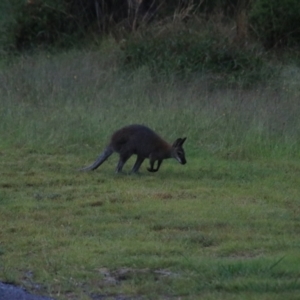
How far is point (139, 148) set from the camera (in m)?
11.6

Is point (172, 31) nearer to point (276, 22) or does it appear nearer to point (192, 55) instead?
point (192, 55)

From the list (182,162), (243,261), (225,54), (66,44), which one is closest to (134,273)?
(243,261)

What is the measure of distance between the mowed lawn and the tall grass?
1.81 ft

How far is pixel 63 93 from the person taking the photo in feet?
51.1

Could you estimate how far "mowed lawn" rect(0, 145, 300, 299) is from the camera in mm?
6684

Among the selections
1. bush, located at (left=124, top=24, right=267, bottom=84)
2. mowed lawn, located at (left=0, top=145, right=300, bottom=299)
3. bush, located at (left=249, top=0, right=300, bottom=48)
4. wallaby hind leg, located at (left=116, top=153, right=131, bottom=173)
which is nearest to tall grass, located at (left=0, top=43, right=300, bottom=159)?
mowed lawn, located at (left=0, top=145, right=300, bottom=299)

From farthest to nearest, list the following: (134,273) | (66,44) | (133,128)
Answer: (66,44)
(133,128)
(134,273)

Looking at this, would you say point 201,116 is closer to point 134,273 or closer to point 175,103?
point 175,103

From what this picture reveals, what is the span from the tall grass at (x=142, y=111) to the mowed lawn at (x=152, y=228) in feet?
1.81

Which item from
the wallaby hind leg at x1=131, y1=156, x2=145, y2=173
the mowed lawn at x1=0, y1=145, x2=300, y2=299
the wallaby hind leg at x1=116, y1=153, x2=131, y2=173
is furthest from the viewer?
the wallaby hind leg at x1=131, y1=156, x2=145, y2=173

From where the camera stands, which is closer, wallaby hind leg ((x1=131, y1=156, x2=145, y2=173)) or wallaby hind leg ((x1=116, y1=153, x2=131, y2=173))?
wallaby hind leg ((x1=116, y1=153, x2=131, y2=173))

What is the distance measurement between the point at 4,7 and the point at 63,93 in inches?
330

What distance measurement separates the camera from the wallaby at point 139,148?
11.6 metres

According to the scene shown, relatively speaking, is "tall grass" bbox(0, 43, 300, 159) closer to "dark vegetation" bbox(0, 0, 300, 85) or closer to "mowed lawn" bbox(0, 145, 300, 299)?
"mowed lawn" bbox(0, 145, 300, 299)
